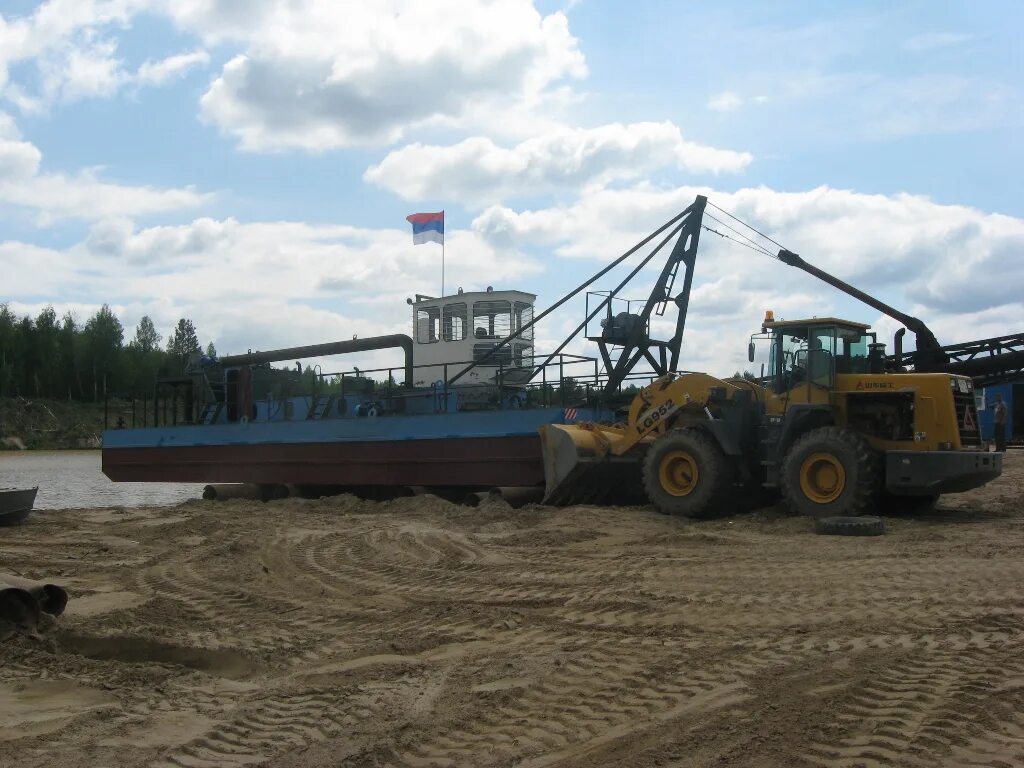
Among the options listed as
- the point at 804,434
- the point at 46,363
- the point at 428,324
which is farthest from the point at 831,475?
the point at 46,363

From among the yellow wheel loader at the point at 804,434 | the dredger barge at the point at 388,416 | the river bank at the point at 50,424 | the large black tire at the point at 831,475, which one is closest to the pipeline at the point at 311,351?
the dredger barge at the point at 388,416

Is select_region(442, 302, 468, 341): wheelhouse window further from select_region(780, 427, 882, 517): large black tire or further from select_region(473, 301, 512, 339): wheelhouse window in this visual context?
select_region(780, 427, 882, 517): large black tire

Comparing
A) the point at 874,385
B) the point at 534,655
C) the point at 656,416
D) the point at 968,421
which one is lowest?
the point at 534,655

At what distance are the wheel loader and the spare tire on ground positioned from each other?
3.41 feet

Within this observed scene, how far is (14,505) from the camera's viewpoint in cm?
1442

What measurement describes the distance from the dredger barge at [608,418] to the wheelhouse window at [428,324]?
3cm

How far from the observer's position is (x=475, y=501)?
16188 mm

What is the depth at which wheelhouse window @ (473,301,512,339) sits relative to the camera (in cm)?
1981

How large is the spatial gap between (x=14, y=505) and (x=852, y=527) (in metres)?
11.4

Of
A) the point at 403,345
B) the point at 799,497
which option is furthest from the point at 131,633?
the point at 403,345

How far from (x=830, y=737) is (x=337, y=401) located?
1583 cm

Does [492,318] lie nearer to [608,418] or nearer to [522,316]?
[522,316]

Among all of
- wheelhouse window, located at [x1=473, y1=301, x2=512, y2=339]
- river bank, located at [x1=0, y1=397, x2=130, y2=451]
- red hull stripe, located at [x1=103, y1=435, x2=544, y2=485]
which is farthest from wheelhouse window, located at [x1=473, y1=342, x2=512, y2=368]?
river bank, located at [x1=0, y1=397, x2=130, y2=451]

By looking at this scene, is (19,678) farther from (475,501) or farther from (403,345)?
(403,345)
